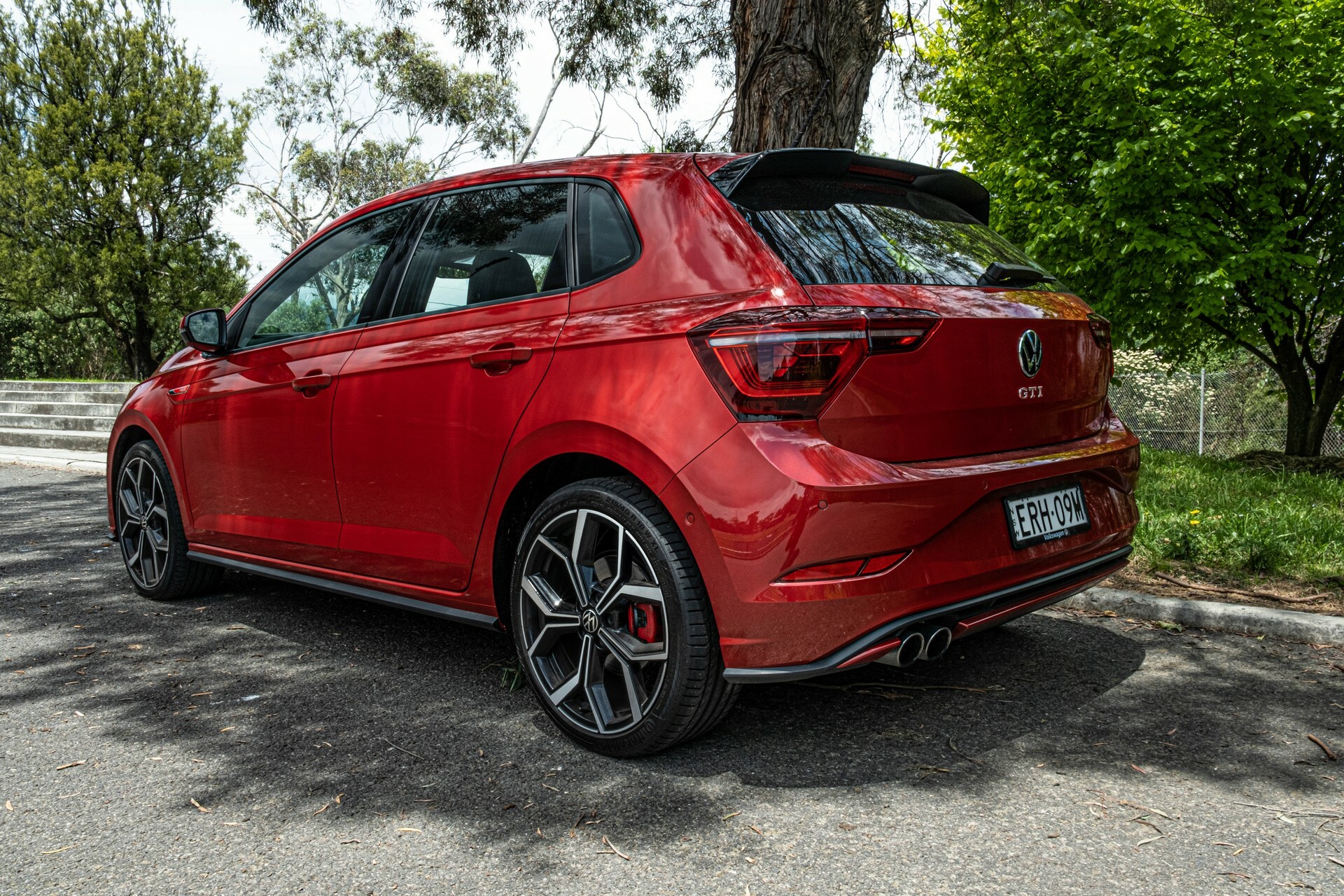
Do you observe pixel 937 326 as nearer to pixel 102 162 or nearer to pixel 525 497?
pixel 525 497

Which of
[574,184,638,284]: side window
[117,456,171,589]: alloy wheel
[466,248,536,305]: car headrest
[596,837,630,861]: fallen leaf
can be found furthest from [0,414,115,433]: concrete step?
[596,837,630,861]: fallen leaf

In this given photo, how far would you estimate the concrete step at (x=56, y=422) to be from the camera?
45.2 feet

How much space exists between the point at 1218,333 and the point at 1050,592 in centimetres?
1189

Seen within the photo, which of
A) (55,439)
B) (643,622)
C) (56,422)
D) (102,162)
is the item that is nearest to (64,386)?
(56,422)

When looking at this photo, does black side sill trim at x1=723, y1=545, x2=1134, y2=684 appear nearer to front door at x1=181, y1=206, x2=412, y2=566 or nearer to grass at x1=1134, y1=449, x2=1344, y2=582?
front door at x1=181, y1=206, x2=412, y2=566

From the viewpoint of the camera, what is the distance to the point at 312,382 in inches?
154

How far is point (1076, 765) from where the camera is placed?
112 inches

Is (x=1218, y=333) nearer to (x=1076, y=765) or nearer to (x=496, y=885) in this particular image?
(x=1076, y=765)

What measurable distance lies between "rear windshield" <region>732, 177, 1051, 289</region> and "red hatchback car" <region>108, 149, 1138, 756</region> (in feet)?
0.04

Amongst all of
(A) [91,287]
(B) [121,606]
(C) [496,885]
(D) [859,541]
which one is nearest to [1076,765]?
(D) [859,541]

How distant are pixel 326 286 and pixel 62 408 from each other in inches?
527

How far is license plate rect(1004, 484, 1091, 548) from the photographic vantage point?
2816 mm

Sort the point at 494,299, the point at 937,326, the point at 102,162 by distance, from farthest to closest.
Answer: the point at 102,162 < the point at 494,299 < the point at 937,326

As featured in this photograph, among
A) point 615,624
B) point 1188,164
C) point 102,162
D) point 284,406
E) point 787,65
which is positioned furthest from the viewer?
point 102,162
